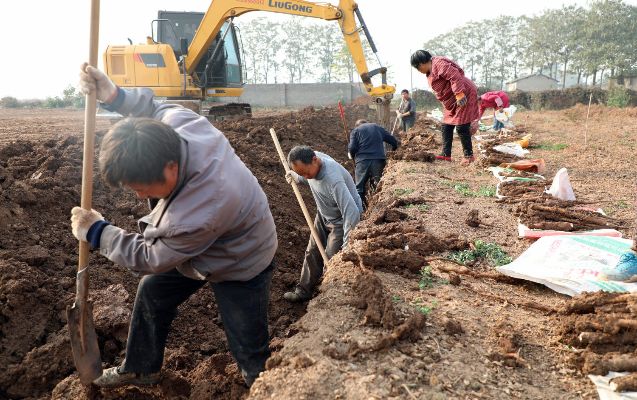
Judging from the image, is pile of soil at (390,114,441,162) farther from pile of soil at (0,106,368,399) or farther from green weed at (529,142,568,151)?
pile of soil at (0,106,368,399)

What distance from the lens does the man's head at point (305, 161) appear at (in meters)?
4.47

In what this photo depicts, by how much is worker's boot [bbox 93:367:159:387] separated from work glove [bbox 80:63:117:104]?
1.62 m

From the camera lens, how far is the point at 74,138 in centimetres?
804

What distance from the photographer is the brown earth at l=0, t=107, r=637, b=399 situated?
2436mm

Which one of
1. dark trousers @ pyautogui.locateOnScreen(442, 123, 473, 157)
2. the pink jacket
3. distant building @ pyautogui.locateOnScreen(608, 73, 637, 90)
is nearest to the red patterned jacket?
dark trousers @ pyautogui.locateOnScreen(442, 123, 473, 157)

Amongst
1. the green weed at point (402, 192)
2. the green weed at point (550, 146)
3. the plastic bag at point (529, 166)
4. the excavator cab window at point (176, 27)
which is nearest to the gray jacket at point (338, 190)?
the green weed at point (402, 192)

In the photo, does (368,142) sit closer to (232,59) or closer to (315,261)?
(315,261)

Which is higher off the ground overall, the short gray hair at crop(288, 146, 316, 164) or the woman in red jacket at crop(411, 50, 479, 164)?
the woman in red jacket at crop(411, 50, 479, 164)

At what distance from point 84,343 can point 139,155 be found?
1.55 m

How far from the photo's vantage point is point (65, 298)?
3.89m

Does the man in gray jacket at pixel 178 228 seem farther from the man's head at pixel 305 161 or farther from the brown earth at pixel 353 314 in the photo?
the man's head at pixel 305 161

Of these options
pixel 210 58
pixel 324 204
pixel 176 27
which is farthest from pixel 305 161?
pixel 176 27

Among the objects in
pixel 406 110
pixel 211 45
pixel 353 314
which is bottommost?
pixel 353 314

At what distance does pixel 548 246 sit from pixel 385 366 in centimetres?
218
